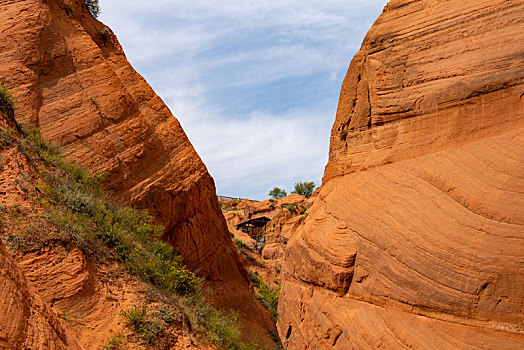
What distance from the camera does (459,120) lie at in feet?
25.4

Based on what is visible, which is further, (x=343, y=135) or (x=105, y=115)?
(x=105, y=115)

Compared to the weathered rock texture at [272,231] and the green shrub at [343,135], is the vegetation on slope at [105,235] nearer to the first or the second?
the green shrub at [343,135]

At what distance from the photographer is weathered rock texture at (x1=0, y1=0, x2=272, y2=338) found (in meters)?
12.8

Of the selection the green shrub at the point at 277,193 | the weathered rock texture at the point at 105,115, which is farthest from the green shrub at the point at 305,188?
the weathered rock texture at the point at 105,115

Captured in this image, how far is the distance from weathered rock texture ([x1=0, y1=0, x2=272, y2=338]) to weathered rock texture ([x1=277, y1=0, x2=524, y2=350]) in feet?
21.0

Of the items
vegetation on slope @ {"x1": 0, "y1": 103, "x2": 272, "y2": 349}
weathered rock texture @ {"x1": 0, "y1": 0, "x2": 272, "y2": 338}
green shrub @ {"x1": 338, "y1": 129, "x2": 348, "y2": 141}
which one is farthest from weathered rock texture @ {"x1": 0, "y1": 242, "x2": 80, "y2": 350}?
green shrub @ {"x1": 338, "y1": 129, "x2": 348, "y2": 141}

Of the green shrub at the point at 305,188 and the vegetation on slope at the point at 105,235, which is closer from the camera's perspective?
the vegetation on slope at the point at 105,235

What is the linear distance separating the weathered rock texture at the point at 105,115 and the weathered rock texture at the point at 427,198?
252 inches

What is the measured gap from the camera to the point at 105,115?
1363 cm

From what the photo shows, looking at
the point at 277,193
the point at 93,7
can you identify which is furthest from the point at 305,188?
the point at 93,7

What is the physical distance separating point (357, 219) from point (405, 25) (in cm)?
489

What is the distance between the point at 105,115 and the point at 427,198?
11.0m

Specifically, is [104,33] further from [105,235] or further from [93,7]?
[105,235]

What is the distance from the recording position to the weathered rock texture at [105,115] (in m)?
12.8
